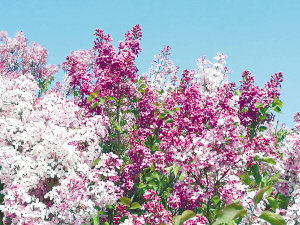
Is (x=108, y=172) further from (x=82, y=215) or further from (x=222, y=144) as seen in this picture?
(x=222, y=144)

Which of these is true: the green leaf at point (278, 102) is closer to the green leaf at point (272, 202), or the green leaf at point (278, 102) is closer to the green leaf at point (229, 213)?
the green leaf at point (272, 202)

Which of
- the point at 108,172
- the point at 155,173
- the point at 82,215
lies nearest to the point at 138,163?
the point at 155,173

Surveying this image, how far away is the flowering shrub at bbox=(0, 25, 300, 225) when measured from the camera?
4.81 meters

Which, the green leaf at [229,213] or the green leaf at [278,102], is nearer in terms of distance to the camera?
the green leaf at [229,213]

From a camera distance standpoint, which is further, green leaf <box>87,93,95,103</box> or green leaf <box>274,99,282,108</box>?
green leaf <box>87,93,95,103</box>

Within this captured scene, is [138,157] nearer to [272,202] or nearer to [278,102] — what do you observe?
[272,202]

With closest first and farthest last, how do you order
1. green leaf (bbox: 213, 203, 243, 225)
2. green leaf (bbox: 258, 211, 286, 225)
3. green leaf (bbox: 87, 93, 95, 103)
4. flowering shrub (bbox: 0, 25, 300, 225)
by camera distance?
green leaf (bbox: 258, 211, 286, 225)
green leaf (bbox: 213, 203, 243, 225)
flowering shrub (bbox: 0, 25, 300, 225)
green leaf (bbox: 87, 93, 95, 103)

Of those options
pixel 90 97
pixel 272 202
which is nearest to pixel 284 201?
pixel 272 202

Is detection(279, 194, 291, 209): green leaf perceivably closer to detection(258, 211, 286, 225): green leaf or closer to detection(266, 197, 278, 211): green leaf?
detection(266, 197, 278, 211): green leaf

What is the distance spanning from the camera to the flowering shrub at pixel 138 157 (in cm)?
481

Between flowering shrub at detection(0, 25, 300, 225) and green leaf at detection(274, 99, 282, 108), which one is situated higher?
green leaf at detection(274, 99, 282, 108)

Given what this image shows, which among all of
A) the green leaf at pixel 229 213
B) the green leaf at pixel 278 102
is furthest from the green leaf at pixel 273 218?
the green leaf at pixel 278 102

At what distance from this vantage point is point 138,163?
6.47 metres

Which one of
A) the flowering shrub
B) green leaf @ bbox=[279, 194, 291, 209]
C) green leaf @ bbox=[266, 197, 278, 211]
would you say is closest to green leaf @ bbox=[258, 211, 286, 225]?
the flowering shrub
